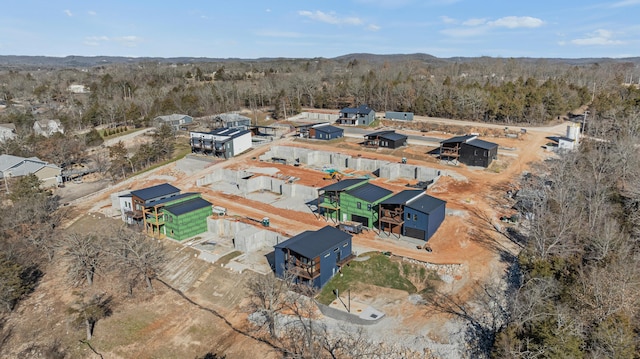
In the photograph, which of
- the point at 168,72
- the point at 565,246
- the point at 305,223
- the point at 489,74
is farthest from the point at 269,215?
the point at 168,72

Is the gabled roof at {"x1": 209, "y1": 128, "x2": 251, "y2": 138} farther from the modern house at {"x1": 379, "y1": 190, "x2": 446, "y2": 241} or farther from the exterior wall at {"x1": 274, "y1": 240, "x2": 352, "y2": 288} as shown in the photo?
the exterior wall at {"x1": 274, "y1": 240, "x2": 352, "y2": 288}

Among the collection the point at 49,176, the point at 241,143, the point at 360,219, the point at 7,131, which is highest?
the point at 241,143

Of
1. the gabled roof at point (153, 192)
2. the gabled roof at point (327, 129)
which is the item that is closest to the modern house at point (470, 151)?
the gabled roof at point (327, 129)

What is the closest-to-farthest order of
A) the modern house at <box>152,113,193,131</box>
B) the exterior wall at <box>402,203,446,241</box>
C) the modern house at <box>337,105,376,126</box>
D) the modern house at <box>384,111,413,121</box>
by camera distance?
1. the exterior wall at <box>402,203,446,241</box>
2. the modern house at <box>337,105,376,126</box>
3. the modern house at <box>384,111,413,121</box>
4. the modern house at <box>152,113,193,131</box>

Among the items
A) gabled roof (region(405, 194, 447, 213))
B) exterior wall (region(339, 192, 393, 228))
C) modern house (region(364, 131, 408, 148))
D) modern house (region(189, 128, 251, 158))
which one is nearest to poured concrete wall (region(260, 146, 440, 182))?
modern house (region(189, 128, 251, 158))

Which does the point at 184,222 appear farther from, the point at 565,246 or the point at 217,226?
the point at 565,246

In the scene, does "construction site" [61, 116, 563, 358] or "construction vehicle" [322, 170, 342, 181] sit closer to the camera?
"construction site" [61, 116, 563, 358]

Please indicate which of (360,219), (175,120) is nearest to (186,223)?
A: (360,219)

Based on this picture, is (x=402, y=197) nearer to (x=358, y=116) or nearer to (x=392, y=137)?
(x=392, y=137)
